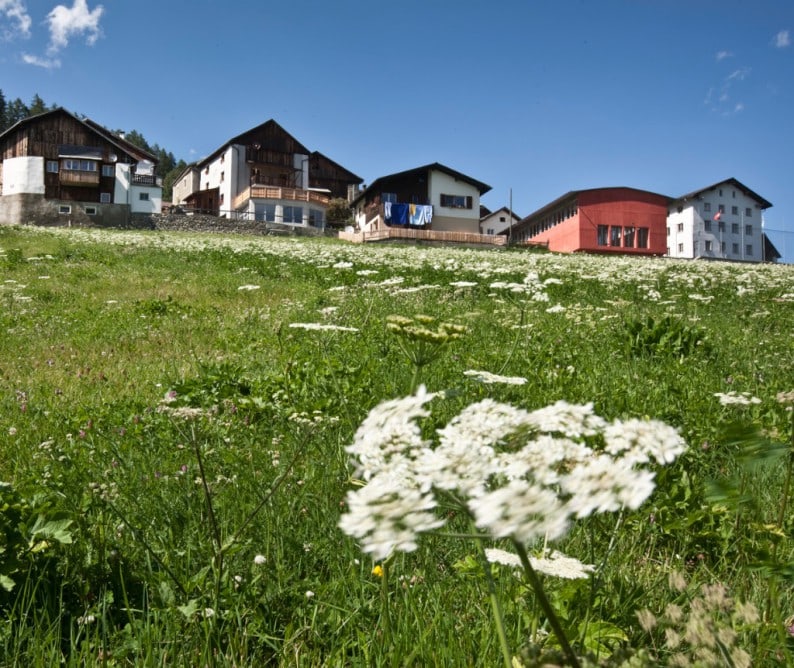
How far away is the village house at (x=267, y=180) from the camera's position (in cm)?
8738

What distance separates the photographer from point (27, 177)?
77.3 metres

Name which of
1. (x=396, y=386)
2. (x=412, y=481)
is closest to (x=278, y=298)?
(x=396, y=386)

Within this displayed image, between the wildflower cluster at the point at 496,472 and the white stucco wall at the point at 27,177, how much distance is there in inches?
3497

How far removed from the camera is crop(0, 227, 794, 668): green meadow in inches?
54.6

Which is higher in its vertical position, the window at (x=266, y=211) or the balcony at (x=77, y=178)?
the balcony at (x=77, y=178)

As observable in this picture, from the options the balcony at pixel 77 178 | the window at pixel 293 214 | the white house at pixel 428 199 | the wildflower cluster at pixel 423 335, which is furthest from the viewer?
the window at pixel 293 214

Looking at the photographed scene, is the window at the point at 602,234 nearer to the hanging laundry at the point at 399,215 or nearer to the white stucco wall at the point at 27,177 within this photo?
the hanging laundry at the point at 399,215

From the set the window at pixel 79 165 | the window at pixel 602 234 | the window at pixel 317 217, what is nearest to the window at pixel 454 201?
the window at pixel 602 234

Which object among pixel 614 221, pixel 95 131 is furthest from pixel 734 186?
pixel 95 131

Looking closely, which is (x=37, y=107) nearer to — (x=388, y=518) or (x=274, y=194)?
(x=274, y=194)

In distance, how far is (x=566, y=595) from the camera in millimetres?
2600

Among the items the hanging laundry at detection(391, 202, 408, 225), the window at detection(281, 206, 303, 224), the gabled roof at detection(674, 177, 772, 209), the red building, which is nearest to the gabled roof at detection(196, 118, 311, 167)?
the window at detection(281, 206, 303, 224)

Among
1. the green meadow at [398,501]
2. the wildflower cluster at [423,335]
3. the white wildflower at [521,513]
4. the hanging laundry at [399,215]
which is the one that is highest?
the hanging laundry at [399,215]

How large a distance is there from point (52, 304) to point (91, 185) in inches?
2928
